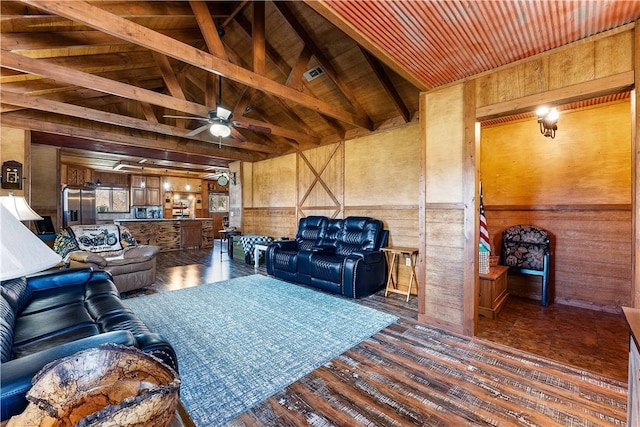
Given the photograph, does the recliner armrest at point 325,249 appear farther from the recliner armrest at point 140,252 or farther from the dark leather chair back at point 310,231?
the recliner armrest at point 140,252

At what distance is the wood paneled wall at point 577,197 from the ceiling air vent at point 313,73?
3.23m

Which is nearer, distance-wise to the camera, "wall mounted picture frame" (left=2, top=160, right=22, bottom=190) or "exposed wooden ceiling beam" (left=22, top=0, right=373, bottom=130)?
"exposed wooden ceiling beam" (left=22, top=0, right=373, bottom=130)

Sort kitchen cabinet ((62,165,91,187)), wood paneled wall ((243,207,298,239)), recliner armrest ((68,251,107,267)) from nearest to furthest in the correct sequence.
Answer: recliner armrest ((68,251,107,267)) < wood paneled wall ((243,207,298,239)) < kitchen cabinet ((62,165,91,187))

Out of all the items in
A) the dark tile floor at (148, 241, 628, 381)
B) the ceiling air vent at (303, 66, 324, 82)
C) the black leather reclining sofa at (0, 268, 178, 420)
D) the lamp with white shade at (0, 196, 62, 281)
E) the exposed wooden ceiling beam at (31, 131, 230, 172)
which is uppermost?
the ceiling air vent at (303, 66, 324, 82)

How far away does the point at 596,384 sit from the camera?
7.07 feet

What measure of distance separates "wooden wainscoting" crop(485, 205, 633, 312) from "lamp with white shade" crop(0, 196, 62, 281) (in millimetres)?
5386

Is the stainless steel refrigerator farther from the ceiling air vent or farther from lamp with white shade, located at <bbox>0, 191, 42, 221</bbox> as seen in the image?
the ceiling air vent

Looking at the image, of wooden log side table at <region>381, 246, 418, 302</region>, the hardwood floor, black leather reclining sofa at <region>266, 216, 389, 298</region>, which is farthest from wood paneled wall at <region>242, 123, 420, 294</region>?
the hardwood floor

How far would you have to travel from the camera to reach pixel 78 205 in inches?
333

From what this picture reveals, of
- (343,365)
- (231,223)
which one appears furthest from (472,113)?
(231,223)

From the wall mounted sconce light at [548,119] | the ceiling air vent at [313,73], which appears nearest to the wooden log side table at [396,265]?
the wall mounted sconce light at [548,119]

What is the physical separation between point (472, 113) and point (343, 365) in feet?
9.58

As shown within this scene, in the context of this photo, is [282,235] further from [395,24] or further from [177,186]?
[177,186]

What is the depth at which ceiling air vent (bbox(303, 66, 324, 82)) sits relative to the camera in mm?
4820
